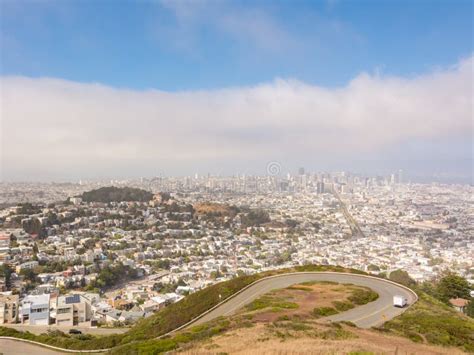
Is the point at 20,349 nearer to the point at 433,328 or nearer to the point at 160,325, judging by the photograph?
the point at 160,325

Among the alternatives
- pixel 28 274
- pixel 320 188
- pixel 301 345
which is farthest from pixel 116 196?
pixel 301 345

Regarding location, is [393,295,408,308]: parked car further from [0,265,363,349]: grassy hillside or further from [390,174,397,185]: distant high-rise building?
[390,174,397,185]: distant high-rise building

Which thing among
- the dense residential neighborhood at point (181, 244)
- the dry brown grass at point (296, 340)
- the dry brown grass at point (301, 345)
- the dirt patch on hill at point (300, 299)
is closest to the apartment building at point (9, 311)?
the dense residential neighborhood at point (181, 244)

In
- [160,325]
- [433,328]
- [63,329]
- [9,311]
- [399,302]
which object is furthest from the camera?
[9,311]

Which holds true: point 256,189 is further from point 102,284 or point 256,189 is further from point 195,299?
point 195,299

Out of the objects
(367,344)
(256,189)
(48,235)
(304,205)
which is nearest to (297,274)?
(367,344)

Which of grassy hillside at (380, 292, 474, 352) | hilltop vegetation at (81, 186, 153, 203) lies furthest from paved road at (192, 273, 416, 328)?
hilltop vegetation at (81, 186, 153, 203)

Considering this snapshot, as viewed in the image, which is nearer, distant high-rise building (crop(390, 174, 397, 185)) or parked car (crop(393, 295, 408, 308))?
parked car (crop(393, 295, 408, 308))

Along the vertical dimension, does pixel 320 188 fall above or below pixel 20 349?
above
